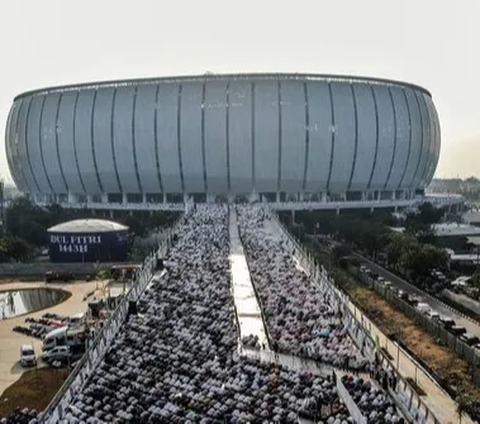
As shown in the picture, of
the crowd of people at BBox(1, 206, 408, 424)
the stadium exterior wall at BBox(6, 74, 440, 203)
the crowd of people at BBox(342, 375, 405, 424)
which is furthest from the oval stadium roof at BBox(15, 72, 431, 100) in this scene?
the crowd of people at BBox(342, 375, 405, 424)

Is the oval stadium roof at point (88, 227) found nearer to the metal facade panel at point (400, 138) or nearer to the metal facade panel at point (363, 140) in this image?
the metal facade panel at point (363, 140)

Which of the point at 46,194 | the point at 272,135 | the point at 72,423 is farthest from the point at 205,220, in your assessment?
the point at 72,423

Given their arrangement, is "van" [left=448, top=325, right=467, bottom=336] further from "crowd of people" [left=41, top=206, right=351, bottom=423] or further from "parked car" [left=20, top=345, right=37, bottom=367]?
"parked car" [left=20, top=345, right=37, bottom=367]

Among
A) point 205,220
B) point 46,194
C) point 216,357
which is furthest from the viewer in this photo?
point 46,194

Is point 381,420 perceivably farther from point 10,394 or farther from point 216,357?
point 10,394

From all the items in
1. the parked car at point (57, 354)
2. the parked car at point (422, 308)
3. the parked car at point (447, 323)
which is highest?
the parked car at point (422, 308)

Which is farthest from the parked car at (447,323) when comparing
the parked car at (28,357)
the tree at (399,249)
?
the parked car at (28,357)
